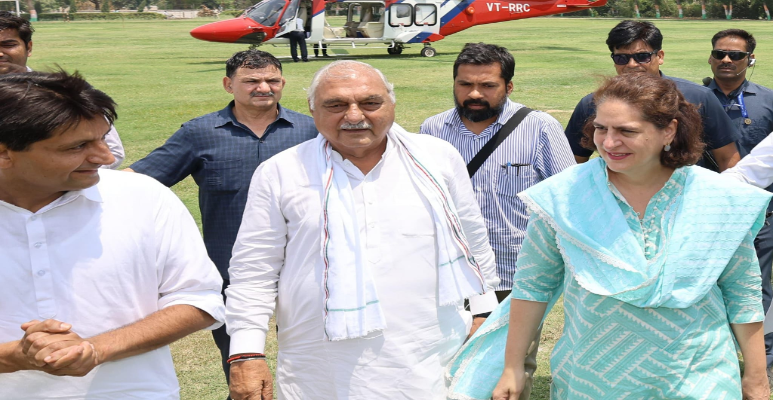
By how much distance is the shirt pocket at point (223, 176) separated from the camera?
4379mm

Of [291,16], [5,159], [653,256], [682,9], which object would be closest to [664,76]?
[653,256]

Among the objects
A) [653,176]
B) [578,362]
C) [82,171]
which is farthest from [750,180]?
[82,171]

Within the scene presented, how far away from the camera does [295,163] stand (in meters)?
3.19

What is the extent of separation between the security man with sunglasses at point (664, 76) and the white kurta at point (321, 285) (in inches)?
69.5

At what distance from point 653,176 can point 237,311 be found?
1.62 meters

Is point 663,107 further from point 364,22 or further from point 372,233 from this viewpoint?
point 364,22

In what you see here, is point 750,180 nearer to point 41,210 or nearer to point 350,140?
point 350,140

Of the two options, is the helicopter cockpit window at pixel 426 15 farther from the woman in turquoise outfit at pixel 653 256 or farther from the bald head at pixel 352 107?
the woman in turquoise outfit at pixel 653 256

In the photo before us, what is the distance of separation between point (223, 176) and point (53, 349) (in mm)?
2296

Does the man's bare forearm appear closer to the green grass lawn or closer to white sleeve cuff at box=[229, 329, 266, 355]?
white sleeve cuff at box=[229, 329, 266, 355]

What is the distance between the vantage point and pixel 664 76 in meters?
4.89

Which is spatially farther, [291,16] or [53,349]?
[291,16]

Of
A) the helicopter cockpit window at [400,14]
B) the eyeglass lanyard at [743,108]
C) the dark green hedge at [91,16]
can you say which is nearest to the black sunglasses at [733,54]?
the eyeglass lanyard at [743,108]

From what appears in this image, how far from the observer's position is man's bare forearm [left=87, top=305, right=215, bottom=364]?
2338 millimetres
